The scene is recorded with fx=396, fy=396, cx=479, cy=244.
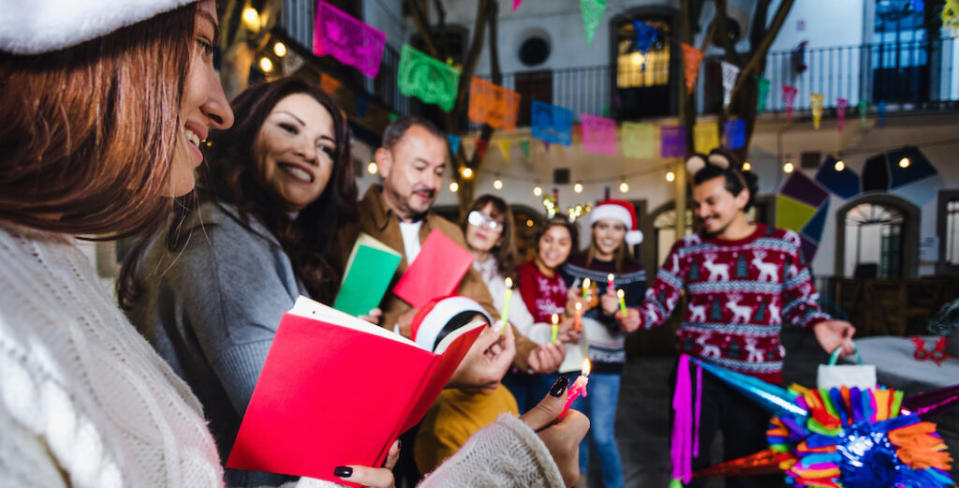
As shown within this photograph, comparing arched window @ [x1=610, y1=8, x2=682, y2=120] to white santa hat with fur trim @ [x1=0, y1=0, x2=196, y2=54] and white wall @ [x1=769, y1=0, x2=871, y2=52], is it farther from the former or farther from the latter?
white santa hat with fur trim @ [x1=0, y1=0, x2=196, y2=54]

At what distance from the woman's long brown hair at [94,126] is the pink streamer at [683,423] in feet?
7.37

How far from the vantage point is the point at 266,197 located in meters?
1.06

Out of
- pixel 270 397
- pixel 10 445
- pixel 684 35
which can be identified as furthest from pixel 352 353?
A: pixel 684 35

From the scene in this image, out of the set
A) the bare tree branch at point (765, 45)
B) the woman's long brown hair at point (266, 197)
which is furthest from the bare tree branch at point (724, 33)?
the woman's long brown hair at point (266, 197)

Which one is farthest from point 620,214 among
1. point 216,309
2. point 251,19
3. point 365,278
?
point 251,19

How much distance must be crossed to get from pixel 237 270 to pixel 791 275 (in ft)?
8.12

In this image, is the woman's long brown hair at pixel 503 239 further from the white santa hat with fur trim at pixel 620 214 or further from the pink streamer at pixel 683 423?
the pink streamer at pixel 683 423

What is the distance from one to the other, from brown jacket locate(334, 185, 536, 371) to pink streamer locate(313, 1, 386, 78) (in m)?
2.91

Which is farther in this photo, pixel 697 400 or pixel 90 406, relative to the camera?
pixel 697 400

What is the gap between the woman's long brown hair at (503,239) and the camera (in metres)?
2.90

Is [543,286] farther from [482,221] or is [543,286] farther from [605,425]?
[605,425]

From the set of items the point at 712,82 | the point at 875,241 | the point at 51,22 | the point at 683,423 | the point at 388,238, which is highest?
the point at 712,82

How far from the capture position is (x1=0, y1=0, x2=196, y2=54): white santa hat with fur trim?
1.11 feet

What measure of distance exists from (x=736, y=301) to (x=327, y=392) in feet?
7.02
